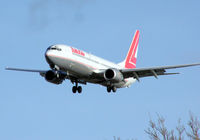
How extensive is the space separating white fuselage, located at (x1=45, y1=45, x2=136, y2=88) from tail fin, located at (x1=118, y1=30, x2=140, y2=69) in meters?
12.0

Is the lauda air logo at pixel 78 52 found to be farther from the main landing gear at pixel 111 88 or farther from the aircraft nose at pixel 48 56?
the main landing gear at pixel 111 88

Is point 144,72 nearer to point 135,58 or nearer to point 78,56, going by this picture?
point 78,56

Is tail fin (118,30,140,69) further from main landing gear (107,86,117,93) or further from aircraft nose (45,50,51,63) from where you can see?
aircraft nose (45,50,51,63)

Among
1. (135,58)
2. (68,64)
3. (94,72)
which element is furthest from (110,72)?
→ (135,58)

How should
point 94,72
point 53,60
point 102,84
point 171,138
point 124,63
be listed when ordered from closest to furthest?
point 171,138 < point 53,60 < point 94,72 < point 102,84 < point 124,63

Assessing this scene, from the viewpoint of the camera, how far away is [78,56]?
138 feet

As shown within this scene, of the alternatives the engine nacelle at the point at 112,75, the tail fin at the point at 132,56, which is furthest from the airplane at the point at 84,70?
the tail fin at the point at 132,56

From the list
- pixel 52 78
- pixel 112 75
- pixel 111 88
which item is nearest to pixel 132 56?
pixel 111 88

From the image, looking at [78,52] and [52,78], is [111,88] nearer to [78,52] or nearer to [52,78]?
[52,78]

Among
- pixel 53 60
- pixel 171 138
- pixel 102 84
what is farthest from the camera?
pixel 102 84

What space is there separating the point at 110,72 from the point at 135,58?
17130mm

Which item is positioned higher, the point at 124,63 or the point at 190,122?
the point at 124,63

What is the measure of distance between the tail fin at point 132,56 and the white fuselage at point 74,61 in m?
12.0

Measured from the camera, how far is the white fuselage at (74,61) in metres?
40.3
